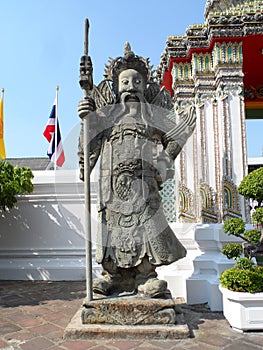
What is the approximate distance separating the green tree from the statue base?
9.03 feet

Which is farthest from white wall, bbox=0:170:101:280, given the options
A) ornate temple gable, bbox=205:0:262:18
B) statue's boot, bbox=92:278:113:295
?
ornate temple gable, bbox=205:0:262:18

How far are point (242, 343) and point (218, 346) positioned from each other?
9.6 inches

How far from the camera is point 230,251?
335cm

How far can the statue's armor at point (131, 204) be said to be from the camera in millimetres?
3166

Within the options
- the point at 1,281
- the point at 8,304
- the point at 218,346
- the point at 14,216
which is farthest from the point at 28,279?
the point at 218,346

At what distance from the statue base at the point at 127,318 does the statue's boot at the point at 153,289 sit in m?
0.06

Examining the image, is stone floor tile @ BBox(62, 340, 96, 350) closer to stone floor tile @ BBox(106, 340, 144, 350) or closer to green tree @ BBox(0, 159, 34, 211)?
stone floor tile @ BBox(106, 340, 144, 350)

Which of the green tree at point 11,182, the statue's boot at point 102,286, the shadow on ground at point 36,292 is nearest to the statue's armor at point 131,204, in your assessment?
the statue's boot at point 102,286

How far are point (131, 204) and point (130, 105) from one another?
109 centimetres

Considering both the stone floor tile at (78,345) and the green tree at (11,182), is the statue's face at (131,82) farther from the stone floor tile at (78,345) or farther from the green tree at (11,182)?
the green tree at (11,182)

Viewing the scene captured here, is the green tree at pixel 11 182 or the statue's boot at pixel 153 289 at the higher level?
A: the green tree at pixel 11 182

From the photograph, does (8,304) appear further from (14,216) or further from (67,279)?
(14,216)

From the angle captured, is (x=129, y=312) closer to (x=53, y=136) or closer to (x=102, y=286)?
(x=102, y=286)

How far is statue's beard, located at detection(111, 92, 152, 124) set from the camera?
3445 millimetres
